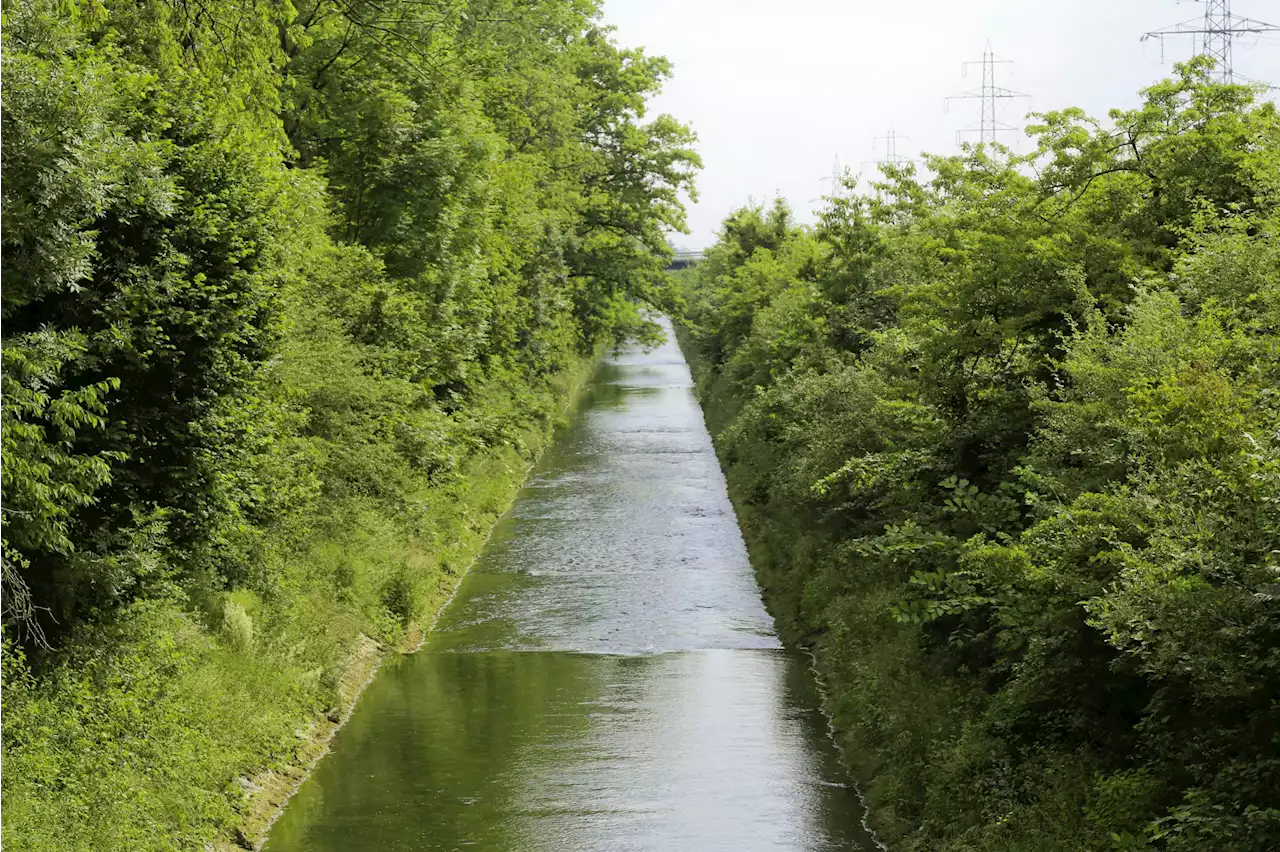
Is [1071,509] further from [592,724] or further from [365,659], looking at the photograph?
[365,659]

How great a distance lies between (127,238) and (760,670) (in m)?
11.2

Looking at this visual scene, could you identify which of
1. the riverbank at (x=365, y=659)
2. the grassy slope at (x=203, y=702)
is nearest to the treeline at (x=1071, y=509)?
the riverbank at (x=365, y=659)

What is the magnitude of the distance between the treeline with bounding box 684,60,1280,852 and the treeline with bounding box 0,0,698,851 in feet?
20.8

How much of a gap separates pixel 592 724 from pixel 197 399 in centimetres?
700

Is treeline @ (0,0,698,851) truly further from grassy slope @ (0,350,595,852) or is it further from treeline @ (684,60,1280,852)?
treeline @ (684,60,1280,852)

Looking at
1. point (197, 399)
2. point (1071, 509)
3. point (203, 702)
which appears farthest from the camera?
point (203, 702)

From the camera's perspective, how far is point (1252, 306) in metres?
12.4

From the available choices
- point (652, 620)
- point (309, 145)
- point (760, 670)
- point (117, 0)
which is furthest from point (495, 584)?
point (117, 0)

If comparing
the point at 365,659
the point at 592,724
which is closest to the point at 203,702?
the point at 592,724

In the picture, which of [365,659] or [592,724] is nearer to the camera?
[592,724]

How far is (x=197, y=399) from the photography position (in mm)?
11984

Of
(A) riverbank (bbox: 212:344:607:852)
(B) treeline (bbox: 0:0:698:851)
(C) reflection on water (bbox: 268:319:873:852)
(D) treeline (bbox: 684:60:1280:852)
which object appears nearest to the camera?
(D) treeline (bbox: 684:60:1280:852)

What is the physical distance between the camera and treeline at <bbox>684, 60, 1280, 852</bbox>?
8.38m

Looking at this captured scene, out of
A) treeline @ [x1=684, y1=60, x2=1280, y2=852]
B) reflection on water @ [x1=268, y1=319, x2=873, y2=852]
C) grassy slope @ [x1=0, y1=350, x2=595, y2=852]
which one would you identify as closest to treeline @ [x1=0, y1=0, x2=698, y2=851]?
grassy slope @ [x1=0, y1=350, x2=595, y2=852]
